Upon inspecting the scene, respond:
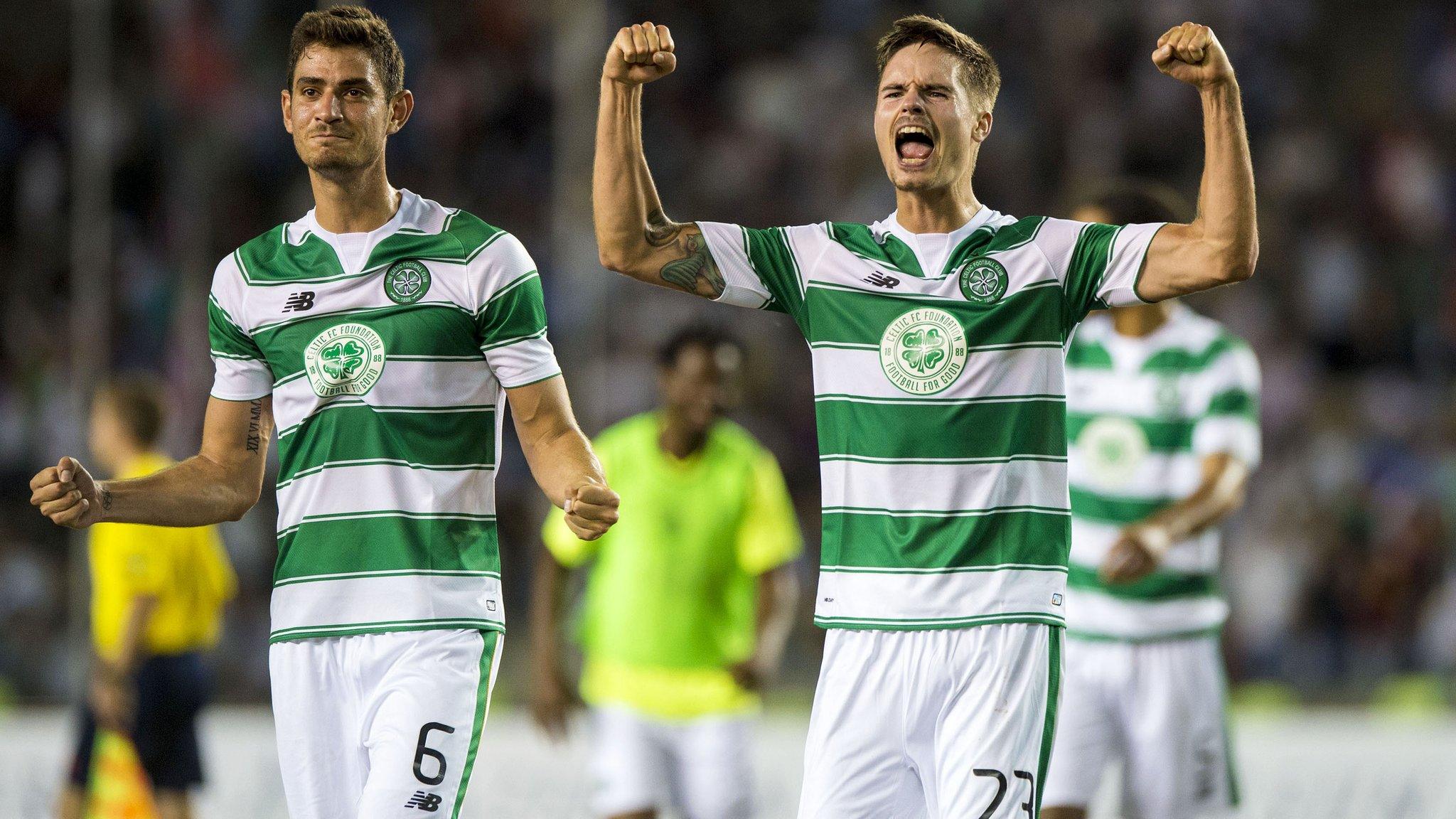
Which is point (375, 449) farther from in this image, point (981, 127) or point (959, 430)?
point (981, 127)

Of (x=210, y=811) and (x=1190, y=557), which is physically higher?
(x=1190, y=557)

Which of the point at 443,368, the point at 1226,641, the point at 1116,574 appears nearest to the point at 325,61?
the point at 443,368

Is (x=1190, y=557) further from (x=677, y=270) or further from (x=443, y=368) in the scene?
(x=443, y=368)

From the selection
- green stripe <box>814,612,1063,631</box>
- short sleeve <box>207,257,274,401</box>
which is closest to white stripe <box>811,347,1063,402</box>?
green stripe <box>814,612,1063,631</box>

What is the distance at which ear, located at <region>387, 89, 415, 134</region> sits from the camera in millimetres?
3869

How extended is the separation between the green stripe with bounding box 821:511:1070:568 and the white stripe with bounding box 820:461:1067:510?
0.09ft

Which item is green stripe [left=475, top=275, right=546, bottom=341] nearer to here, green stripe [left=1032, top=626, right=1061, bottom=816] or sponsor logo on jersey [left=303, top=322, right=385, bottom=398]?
sponsor logo on jersey [left=303, top=322, right=385, bottom=398]

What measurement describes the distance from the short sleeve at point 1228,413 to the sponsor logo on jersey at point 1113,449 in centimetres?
19

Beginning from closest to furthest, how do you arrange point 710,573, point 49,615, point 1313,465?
1. point 710,573
2. point 49,615
3. point 1313,465

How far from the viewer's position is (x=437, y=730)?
141 inches

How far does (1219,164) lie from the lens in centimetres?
351

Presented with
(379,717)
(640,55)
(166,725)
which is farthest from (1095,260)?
(166,725)

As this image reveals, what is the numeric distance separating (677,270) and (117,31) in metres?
7.23

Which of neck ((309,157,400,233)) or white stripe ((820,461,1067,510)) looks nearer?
white stripe ((820,461,1067,510))
